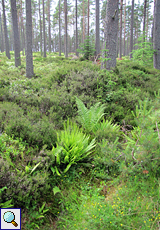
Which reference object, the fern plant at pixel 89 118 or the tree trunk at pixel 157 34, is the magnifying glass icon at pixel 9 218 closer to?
the fern plant at pixel 89 118

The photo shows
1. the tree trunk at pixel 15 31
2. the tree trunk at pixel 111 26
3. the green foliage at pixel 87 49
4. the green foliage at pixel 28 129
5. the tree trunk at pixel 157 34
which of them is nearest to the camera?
the green foliage at pixel 28 129

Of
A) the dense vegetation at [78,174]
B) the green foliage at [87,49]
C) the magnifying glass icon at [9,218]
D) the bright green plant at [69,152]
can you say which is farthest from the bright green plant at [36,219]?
the green foliage at [87,49]

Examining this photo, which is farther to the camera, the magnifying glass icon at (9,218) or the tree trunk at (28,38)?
the tree trunk at (28,38)

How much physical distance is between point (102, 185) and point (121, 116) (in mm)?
2950

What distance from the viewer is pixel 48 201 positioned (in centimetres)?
273

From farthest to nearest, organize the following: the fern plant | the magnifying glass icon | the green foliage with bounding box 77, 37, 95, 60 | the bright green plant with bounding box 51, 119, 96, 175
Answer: the green foliage with bounding box 77, 37, 95, 60, the fern plant, the bright green plant with bounding box 51, 119, 96, 175, the magnifying glass icon

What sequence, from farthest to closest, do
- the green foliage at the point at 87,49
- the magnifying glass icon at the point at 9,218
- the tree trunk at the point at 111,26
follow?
the green foliage at the point at 87,49 → the tree trunk at the point at 111,26 → the magnifying glass icon at the point at 9,218

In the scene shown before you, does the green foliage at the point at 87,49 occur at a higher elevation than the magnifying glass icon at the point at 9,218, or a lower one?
higher

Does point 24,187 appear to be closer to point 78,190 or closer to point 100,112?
point 78,190

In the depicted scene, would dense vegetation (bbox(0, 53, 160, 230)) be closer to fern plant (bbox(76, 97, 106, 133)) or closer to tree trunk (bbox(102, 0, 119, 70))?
fern plant (bbox(76, 97, 106, 133))

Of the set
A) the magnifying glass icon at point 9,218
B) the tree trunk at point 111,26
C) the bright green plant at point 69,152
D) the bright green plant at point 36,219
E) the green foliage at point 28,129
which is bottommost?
the bright green plant at point 36,219

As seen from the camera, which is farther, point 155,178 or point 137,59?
point 137,59

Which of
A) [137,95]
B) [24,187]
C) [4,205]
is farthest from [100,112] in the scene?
[4,205]

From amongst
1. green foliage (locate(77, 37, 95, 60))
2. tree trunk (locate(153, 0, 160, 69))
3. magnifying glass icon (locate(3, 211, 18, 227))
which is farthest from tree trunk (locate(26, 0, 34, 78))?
tree trunk (locate(153, 0, 160, 69))
